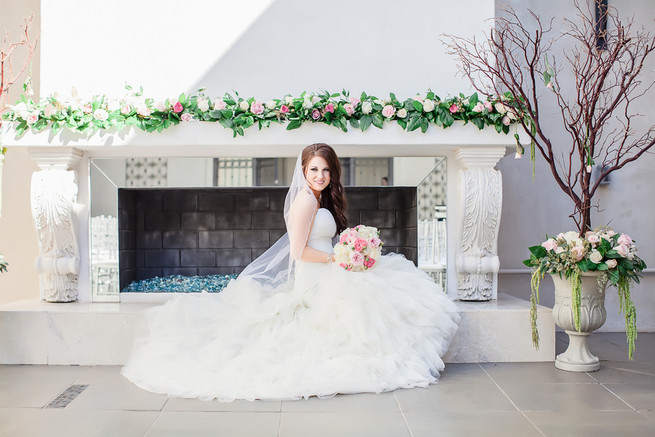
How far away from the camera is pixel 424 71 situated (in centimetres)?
457

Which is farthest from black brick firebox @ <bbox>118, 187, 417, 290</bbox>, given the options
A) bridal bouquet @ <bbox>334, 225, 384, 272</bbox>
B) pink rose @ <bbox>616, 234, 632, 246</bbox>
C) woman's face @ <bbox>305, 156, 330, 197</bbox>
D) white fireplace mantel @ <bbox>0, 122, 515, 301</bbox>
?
pink rose @ <bbox>616, 234, 632, 246</bbox>

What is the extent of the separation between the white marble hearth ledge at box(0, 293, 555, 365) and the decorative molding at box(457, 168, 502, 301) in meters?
0.42

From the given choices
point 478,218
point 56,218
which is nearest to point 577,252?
point 478,218

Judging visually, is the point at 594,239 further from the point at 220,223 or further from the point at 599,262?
the point at 220,223

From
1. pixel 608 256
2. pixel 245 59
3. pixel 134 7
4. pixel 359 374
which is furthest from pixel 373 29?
pixel 359 374

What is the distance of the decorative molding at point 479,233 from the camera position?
4.41 metres

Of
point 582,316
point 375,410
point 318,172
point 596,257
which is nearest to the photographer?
point 375,410

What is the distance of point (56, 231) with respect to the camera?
14.7 feet

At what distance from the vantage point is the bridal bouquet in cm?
368

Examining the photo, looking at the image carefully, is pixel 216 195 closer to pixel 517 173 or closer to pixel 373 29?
pixel 373 29

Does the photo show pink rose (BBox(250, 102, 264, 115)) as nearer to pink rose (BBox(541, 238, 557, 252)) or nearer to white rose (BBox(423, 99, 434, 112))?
white rose (BBox(423, 99, 434, 112))

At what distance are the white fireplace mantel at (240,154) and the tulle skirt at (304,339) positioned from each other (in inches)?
30.3

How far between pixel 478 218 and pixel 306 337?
5.61ft

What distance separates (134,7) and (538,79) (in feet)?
12.3
